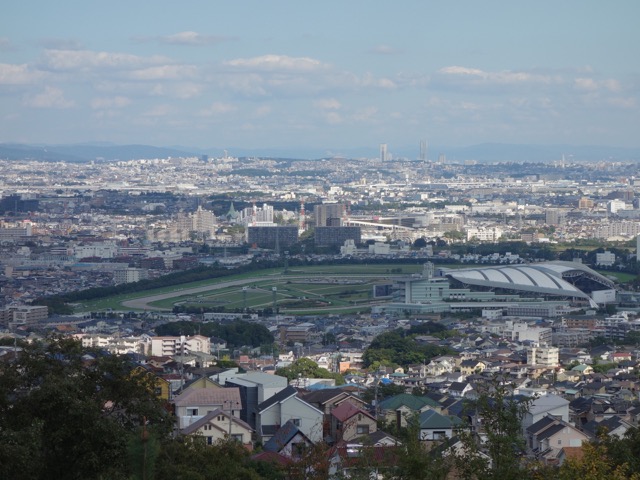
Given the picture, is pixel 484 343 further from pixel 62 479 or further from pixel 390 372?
pixel 62 479

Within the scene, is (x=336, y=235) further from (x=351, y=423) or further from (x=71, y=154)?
(x=71, y=154)

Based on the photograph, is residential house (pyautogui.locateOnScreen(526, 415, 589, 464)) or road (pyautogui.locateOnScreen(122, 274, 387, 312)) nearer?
residential house (pyautogui.locateOnScreen(526, 415, 589, 464))

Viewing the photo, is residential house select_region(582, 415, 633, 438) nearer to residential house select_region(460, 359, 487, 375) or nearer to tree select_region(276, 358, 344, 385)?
tree select_region(276, 358, 344, 385)

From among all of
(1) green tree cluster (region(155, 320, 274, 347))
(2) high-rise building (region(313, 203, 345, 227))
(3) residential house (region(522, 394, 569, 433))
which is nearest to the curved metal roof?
(1) green tree cluster (region(155, 320, 274, 347))

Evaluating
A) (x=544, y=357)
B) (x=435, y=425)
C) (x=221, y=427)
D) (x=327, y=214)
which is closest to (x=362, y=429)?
(x=435, y=425)

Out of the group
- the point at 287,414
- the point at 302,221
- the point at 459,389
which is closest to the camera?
the point at 287,414
